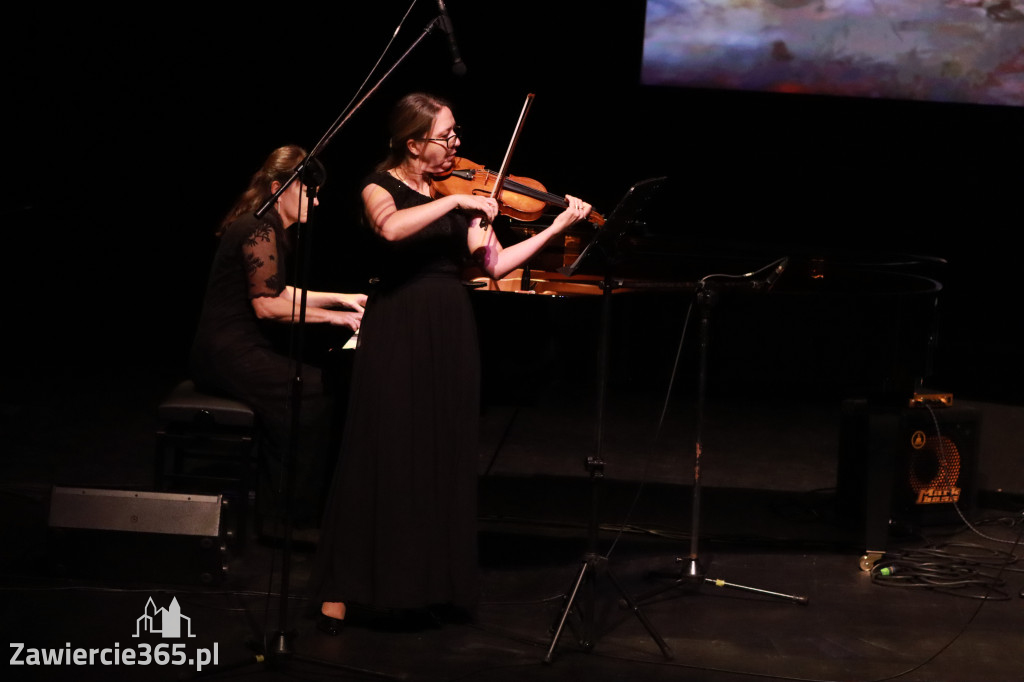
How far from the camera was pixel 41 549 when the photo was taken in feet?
12.4

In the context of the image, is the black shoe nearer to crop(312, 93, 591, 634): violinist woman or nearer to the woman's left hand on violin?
crop(312, 93, 591, 634): violinist woman

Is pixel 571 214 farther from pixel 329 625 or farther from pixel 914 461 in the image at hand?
pixel 914 461

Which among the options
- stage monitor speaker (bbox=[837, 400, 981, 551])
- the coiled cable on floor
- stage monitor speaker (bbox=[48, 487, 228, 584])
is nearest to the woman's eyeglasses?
stage monitor speaker (bbox=[48, 487, 228, 584])

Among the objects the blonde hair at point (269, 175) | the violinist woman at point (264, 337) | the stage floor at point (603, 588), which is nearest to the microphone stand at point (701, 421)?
the stage floor at point (603, 588)

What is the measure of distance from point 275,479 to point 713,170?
4.43 meters

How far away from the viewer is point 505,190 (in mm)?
3234

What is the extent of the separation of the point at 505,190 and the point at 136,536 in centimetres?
163

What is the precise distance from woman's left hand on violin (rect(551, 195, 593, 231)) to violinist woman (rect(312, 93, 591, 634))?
17 centimetres

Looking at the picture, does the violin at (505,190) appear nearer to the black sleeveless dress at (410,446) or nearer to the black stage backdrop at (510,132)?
A: the black sleeveless dress at (410,446)

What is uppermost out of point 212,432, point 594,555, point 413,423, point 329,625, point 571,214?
point 571,214

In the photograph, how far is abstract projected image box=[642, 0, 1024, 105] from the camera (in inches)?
265

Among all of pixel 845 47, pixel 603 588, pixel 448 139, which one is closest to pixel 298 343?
pixel 448 139

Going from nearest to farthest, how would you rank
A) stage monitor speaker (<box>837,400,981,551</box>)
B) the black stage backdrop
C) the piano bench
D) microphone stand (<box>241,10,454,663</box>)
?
microphone stand (<box>241,10,454,663</box>)
the piano bench
stage monitor speaker (<box>837,400,981,551</box>)
the black stage backdrop

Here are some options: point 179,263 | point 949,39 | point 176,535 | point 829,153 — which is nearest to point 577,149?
point 829,153
